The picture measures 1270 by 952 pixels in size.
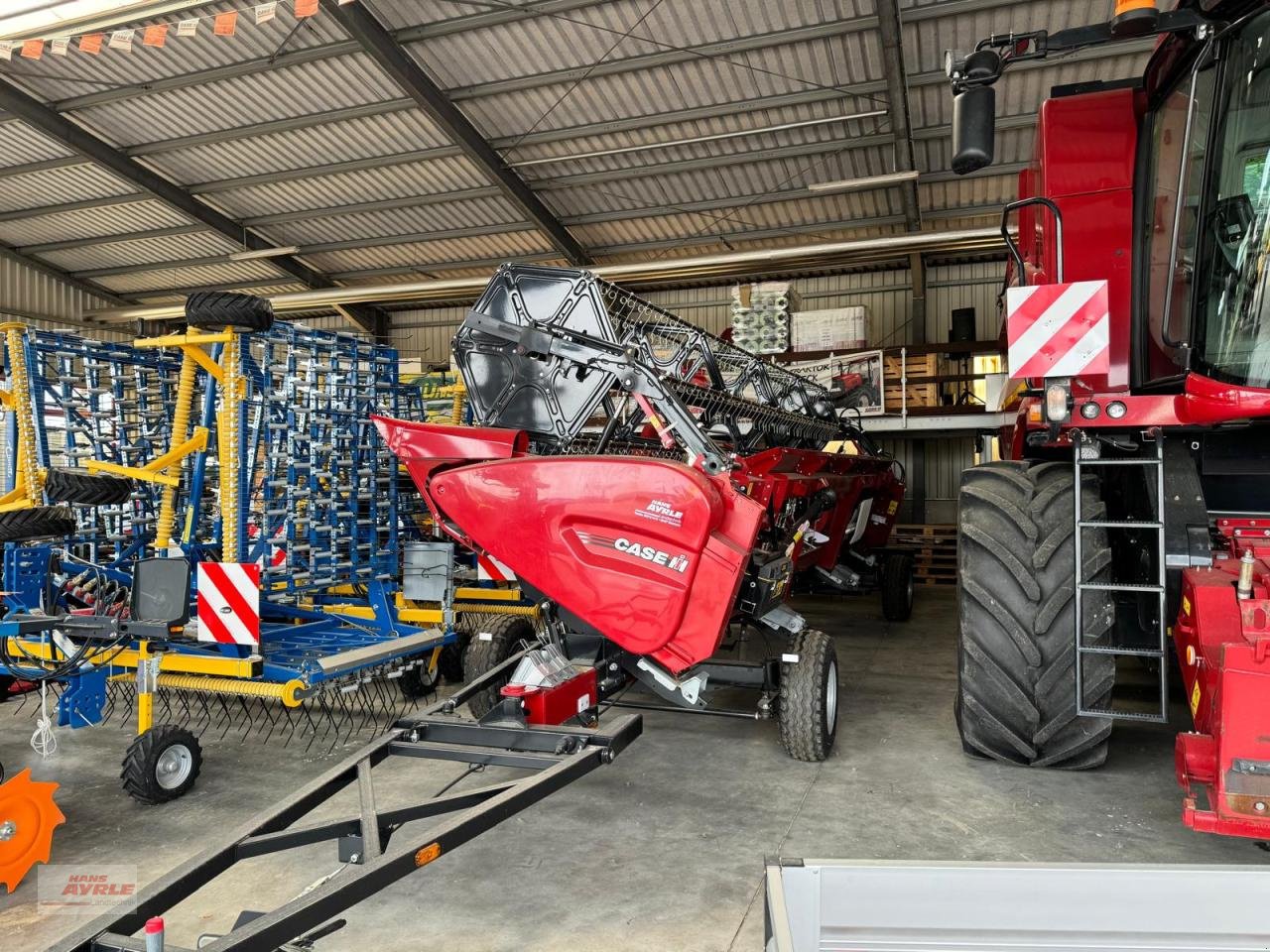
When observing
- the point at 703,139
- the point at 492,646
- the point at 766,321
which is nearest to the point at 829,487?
the point at 492,646

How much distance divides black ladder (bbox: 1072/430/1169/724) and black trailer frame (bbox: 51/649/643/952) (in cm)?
179

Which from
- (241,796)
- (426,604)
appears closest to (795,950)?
(241,796)

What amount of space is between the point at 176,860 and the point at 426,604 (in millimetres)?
3191

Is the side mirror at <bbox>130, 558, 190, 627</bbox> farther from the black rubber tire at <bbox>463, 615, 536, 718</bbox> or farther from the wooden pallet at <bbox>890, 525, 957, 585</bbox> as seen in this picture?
the wooden pallet at <bbox>890, 525, 957, 585</bbox>

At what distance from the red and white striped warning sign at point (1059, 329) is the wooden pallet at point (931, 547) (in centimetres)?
893

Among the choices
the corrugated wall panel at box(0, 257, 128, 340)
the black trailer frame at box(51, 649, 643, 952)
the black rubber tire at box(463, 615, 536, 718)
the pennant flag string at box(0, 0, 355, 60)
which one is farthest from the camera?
the corrugated wall panel at box(0, 257, 128, 340)

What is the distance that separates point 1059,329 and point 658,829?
2.57 meters

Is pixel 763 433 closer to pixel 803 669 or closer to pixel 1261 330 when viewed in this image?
pixel 803 669

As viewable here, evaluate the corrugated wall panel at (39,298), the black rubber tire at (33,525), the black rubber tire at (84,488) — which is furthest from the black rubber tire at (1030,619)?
the corrugated wall panel at (39,298)

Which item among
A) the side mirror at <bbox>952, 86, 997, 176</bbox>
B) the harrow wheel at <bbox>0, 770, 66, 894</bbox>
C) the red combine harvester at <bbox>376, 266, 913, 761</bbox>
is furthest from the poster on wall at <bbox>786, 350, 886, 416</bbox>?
the harrow wheel at <bbox>0, 770, 66, 894</bbox>

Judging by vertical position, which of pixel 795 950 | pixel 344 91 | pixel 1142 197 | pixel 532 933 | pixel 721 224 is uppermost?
pixel 344 91

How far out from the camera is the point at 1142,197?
370 cm

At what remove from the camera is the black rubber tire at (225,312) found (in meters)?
4.50

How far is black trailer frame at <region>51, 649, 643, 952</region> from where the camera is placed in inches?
73.6
